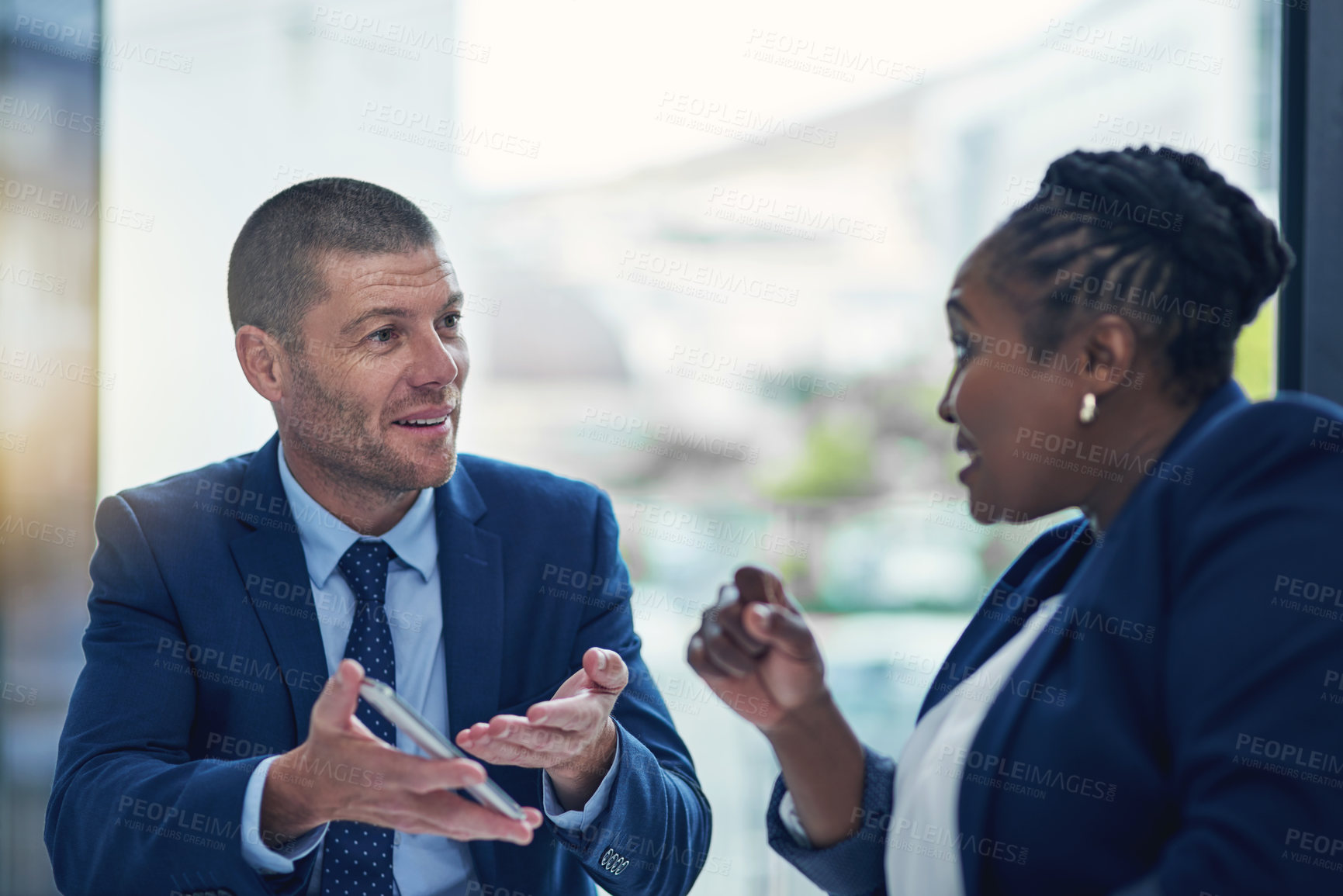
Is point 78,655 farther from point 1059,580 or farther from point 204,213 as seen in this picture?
point 1059,580

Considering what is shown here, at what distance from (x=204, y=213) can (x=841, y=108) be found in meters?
5.40

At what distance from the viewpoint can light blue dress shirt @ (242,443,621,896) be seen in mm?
1445

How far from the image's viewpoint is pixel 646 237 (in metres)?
7.25
